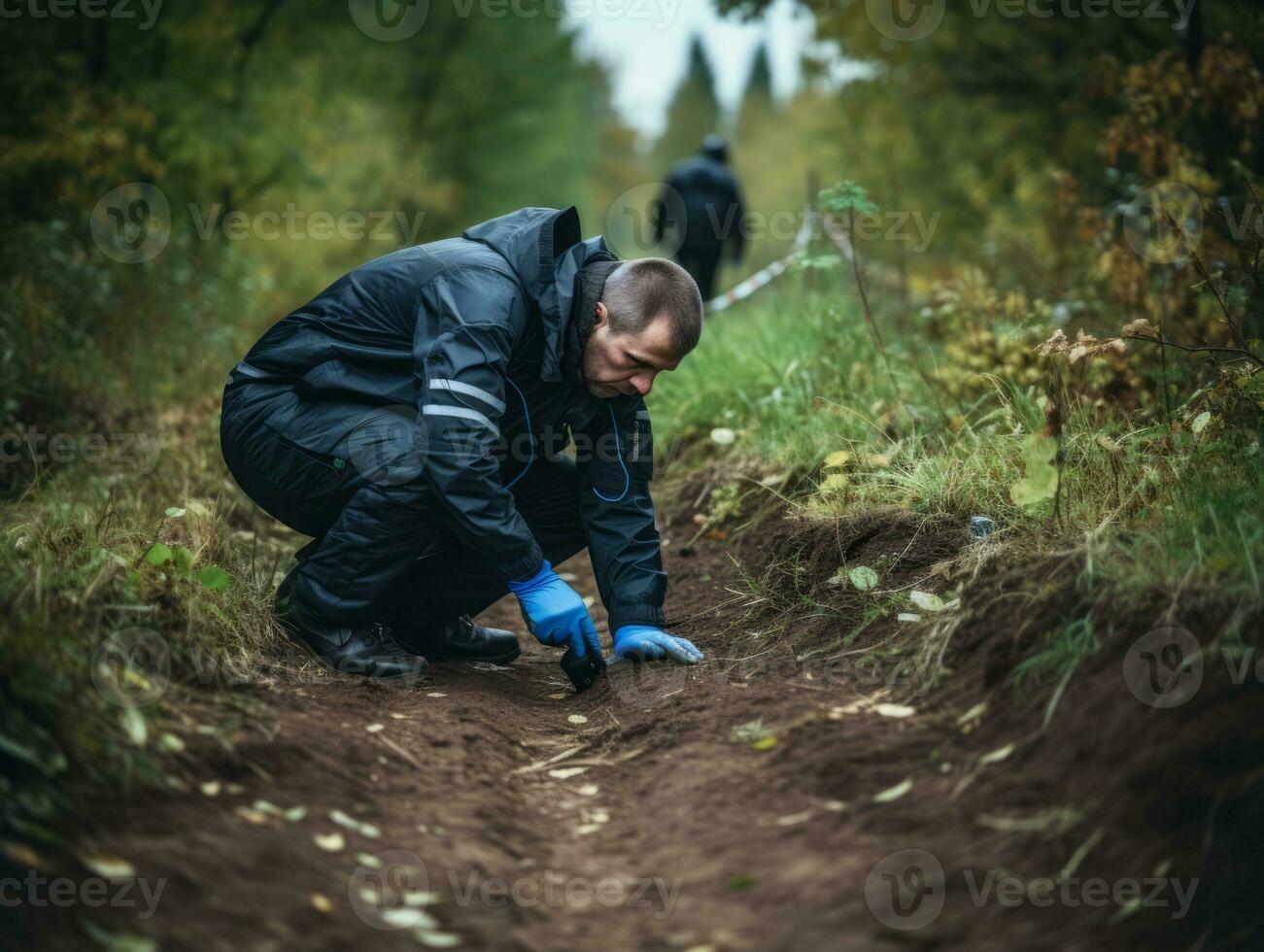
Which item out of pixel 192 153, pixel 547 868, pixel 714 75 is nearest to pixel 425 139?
pixel 192 153

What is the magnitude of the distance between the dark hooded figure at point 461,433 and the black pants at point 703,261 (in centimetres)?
703

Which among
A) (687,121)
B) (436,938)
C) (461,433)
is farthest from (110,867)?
(687,121)

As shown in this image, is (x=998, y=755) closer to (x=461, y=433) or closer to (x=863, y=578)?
(x=863, y=578)

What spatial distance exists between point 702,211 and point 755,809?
8.48 m

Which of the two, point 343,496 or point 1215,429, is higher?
point 343,496

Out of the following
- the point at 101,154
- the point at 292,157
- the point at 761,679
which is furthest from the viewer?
the point at 292,157

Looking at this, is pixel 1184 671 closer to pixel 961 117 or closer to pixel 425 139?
pixel 961 117

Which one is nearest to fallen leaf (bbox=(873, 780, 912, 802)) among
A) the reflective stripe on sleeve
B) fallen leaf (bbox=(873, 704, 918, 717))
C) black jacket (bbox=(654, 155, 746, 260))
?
fallen leaf (bbox=(873, 704, 918, 717))

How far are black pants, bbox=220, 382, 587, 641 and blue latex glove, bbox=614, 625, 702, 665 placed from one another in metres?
0.47

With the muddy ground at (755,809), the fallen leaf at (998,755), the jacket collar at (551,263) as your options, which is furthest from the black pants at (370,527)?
the fallen leaf at (998,755)

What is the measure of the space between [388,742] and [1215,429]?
251cm

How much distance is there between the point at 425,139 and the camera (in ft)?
53.7

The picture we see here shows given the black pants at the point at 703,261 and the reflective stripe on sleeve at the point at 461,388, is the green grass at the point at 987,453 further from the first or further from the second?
the black pants at the point at 703,261

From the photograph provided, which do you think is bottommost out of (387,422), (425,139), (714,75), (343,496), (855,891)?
(855,891)
